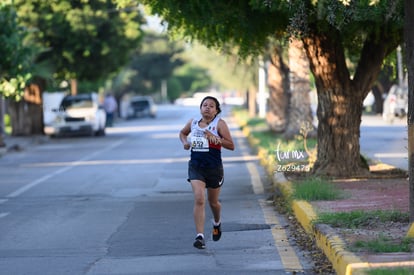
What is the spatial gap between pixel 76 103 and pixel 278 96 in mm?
10696

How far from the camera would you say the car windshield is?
41406 mm

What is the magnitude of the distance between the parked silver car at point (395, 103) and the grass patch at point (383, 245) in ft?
112

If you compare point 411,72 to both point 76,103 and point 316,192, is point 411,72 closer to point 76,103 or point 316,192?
point 316,192

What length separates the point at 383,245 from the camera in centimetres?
868

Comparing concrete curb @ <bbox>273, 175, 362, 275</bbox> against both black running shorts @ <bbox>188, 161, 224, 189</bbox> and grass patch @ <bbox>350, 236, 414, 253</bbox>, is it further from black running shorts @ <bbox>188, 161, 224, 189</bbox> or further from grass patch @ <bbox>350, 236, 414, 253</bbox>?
black running shorts @ <bbox>188, 161, 224, 189</bbox>

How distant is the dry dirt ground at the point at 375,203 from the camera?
9.08 metres

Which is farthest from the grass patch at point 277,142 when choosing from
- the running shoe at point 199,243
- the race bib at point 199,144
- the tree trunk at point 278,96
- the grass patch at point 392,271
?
the grass patch at point 392,271

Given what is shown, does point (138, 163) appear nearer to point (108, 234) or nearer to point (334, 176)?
point (334, 176)

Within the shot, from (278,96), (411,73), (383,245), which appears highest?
(411,73)

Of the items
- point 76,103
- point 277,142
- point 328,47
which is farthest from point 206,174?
point 76,103

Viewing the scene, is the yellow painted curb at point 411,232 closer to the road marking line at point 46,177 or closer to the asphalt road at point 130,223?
the asphalt road at point 130,223

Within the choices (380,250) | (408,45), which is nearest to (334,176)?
(408,45)

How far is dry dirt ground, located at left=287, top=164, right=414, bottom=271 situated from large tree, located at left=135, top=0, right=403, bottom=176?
26.1 inches

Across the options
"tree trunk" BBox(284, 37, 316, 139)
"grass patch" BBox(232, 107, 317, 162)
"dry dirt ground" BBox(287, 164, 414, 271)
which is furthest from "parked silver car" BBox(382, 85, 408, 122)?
"dry dirt ground" BBox(287, 164, 414, 271)
